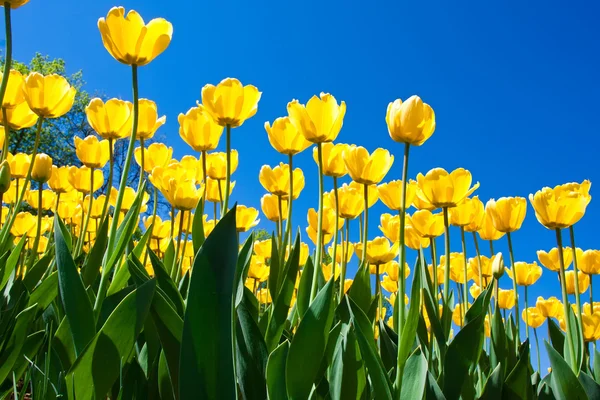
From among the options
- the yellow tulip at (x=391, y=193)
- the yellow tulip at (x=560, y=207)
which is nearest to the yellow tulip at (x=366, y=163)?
A: the yellow tulip at (x=391, y=193)

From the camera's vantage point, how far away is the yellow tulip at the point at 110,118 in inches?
76.9

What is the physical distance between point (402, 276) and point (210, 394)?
73 centimetres

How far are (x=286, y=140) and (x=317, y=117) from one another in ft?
0.83

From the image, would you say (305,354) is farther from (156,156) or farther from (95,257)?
(156,156)

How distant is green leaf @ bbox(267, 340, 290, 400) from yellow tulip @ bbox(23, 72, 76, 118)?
1374 millimetres

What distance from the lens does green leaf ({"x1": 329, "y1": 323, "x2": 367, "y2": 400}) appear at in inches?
48.4

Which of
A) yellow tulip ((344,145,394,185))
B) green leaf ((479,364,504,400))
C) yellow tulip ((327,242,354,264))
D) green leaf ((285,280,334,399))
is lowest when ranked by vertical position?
green leaf ((479,364,504,400))

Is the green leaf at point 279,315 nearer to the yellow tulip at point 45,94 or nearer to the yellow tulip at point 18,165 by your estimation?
the yellow tulip at point 45,94

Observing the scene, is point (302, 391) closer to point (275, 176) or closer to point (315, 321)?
point (315, 321)

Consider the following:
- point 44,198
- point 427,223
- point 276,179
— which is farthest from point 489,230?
point 44,198

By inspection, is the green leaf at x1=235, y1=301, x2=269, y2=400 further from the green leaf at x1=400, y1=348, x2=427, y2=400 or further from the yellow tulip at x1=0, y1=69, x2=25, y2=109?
the yellow tulip at x1=0, y1=69, x2=25, y2=109

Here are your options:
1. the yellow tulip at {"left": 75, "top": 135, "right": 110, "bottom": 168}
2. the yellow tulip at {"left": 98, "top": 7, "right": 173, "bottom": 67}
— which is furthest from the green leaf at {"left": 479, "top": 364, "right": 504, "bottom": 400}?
the yellow tulip at {"left": 75, "top": 135, "right": 110, "bottom": 168}

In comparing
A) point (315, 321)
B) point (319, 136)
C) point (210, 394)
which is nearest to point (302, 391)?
point (315, 321)

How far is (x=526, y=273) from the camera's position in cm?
315
